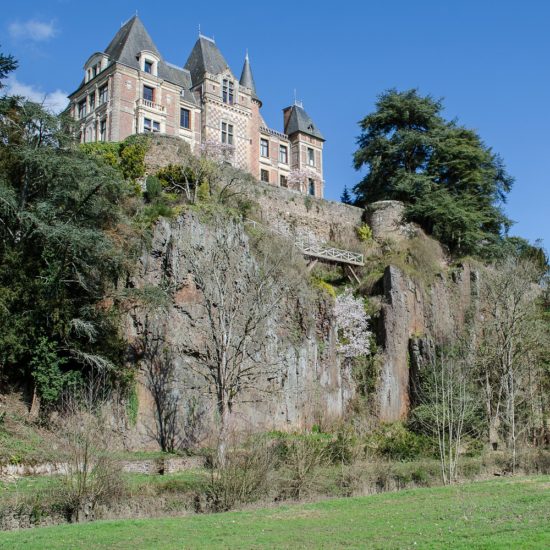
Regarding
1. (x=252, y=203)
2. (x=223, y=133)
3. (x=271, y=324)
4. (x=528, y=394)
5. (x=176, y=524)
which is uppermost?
(x=223, y=133)

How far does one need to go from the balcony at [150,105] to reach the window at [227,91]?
6038 millimetres

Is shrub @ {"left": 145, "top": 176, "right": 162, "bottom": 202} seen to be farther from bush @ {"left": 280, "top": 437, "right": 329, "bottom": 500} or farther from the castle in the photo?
bush @ {"left": 280, "top": 437, "right": 329, "bottom": 500}

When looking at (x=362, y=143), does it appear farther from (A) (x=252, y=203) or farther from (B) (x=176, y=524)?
(B) (x=176, y=524)

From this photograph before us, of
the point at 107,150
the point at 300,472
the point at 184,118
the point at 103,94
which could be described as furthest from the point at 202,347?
the point at 184,118

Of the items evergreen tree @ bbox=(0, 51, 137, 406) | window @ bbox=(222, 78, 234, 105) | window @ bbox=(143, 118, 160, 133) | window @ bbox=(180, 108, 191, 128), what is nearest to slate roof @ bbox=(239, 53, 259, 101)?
window @ bbox=(222, 78, 234, 105)

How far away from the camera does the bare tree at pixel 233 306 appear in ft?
80.0

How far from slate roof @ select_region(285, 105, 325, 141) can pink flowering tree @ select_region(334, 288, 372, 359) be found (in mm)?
21986

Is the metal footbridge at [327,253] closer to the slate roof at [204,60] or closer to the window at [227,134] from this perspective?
the window at [227,134]

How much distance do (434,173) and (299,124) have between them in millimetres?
13183

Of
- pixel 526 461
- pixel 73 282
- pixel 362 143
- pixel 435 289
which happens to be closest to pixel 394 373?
pixel 435 289

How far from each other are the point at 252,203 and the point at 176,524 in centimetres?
2345

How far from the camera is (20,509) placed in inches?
640

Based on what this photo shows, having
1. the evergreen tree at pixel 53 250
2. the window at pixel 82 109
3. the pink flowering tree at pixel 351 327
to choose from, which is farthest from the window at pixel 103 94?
the pink flowering tree at pixel 351 327

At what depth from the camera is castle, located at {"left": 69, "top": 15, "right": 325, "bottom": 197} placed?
39.4 m
